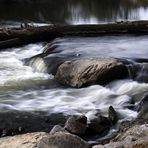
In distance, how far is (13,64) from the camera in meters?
14.5

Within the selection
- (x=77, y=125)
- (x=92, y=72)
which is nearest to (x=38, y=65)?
(x=92, y=72)

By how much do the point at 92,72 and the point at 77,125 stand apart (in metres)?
3.80

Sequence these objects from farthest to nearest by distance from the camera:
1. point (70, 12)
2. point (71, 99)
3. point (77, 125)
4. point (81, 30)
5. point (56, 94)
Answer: point (70, 12)
point (81, 30)
point (56, 94)
point (71, 99)
point (77, 125)

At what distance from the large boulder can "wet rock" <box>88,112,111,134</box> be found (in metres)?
2.93

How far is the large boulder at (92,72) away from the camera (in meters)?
11.4

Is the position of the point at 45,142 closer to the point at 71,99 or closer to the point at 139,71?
the point at 71,99

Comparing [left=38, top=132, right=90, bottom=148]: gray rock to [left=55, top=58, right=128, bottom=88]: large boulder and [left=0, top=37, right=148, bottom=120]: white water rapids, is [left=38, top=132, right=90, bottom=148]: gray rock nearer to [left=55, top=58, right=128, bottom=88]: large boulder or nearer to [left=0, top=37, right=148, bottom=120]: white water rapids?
[left=0, top=37, right=148, bottom=120]: white water rapids

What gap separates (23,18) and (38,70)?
1578 centimetres

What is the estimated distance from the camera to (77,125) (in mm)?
7773

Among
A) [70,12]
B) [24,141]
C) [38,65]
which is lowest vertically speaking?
[38,65]

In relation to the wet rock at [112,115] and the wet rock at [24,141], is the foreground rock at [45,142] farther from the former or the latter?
the wet rock at [112,115]

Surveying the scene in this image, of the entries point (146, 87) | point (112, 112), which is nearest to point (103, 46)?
point (146, 87)

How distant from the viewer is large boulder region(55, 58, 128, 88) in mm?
11367

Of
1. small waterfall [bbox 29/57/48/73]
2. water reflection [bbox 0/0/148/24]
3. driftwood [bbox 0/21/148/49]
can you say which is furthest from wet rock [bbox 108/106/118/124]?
water reflection [bbox 0/0/148/24]
